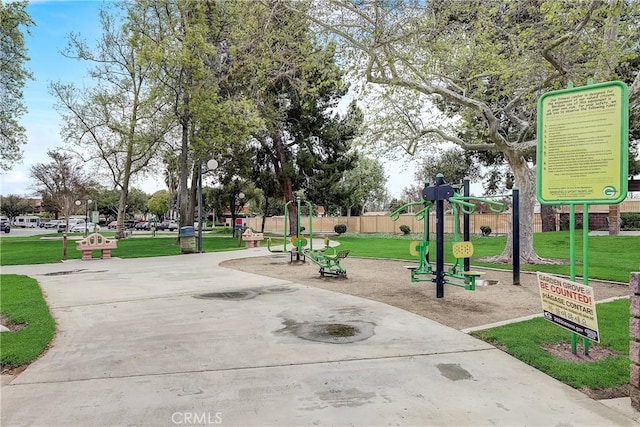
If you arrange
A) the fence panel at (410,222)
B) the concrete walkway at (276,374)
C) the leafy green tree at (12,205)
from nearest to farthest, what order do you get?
1. the concrete walkway at (276,374)
2. the fence panel at (410,222)
3. the leafy green tree at (12,205)

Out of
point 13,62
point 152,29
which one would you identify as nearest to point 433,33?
point 152,29

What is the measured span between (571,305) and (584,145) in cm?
156

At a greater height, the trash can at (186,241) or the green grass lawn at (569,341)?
the trash can at (186,241)

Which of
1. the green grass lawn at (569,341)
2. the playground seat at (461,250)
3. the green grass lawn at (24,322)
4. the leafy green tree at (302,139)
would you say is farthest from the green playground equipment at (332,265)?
the leafy green tree at (302,139)

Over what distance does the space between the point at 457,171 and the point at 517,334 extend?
3018 cm

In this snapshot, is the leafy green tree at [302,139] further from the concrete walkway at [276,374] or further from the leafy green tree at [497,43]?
the concrete walkway at [276,374]

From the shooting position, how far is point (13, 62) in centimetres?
A: 2317

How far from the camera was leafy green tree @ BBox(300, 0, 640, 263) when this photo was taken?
31.0 feet

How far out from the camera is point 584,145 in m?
4.10

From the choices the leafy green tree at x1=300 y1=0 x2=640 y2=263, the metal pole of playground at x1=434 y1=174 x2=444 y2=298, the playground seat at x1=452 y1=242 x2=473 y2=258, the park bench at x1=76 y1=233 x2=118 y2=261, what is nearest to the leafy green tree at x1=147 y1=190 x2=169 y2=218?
the park bench at x1=76 y1=233 x2=118 y2=261

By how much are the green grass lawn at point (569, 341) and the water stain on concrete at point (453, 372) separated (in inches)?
28.5

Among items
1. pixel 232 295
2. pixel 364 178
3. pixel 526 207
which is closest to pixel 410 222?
pixel 364 178

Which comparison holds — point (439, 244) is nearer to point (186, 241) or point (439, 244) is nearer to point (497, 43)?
point (497, 43)

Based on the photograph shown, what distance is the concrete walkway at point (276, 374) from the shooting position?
3.00m
